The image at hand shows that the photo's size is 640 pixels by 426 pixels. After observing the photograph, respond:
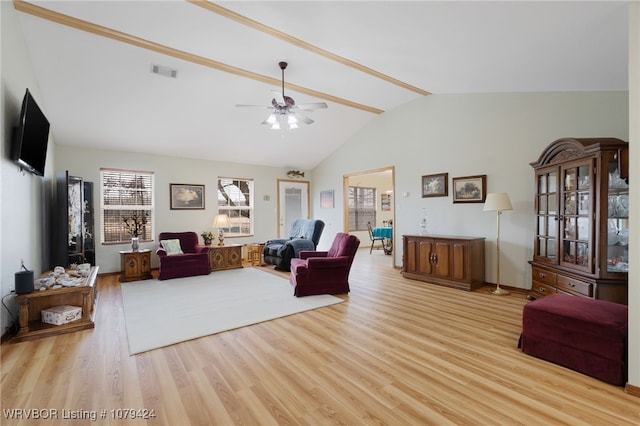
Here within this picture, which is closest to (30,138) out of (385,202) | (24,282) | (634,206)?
(24,282)

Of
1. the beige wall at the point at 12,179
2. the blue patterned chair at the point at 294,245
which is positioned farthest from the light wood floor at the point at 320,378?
the blue patterned chair at the point at 294,245

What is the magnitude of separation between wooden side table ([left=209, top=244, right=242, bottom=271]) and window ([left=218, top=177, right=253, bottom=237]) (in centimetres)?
118

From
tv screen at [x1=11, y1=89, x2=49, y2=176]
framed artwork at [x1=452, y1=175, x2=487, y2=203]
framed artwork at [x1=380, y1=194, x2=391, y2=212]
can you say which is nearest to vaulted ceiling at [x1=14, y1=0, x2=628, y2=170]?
tv screen at [x1=11, y1=89, x2=49, y2=176]

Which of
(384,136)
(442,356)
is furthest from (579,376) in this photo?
(384,136)

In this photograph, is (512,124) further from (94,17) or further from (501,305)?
(94,17)

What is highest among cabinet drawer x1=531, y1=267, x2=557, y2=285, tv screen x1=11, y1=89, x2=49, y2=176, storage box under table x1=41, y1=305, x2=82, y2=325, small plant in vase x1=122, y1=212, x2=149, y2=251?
A: tv screen x1=11, y1=89, x2=49, y2=176

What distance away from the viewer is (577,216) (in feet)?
11.2

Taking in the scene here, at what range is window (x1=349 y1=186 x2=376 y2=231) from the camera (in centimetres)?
1016

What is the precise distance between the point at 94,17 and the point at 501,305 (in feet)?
18.7

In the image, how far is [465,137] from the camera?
514 centimetres

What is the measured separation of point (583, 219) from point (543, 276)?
934mm

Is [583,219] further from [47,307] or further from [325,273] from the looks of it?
[47,307]

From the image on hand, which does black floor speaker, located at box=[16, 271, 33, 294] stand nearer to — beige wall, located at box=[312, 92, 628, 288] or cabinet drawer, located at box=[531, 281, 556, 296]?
beige wall, located at box=[312, 92, 628, 288]

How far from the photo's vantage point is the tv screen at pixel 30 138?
278 cm
